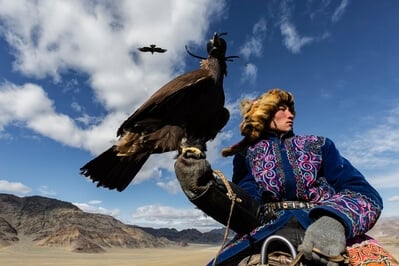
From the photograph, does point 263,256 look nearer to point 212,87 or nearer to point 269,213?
point 269,213

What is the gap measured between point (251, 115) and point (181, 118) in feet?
1.72

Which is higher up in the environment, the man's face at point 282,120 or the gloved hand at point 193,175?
the man's face at point 282,120

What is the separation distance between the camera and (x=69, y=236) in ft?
206

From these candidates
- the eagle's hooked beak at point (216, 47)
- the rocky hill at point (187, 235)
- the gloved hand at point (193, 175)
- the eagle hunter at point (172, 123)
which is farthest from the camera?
the rocky hill at point (187, 235)

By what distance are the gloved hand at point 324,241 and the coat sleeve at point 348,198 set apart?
0.28 ft

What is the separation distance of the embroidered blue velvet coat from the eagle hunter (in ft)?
1.14

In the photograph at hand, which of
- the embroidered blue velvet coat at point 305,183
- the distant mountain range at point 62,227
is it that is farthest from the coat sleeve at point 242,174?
the distant mountain range at point 62,227

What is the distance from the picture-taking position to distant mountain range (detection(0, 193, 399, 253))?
6244 cm

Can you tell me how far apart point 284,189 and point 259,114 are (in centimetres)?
51

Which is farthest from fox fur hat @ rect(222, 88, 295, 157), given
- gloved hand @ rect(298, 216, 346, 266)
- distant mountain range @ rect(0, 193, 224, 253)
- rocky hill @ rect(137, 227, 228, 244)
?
rocky hill @ rect(137, 227, 228, 244)

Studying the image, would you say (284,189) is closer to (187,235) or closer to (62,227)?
(62,227)

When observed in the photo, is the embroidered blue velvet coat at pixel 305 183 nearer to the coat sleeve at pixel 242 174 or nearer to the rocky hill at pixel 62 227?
the coat sleeve at pixel 242 174

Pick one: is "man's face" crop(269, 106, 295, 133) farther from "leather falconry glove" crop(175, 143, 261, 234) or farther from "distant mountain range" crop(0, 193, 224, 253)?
"distant mountain range" crop(0, 193, 224, 253)

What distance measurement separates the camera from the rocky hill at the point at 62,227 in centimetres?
6244
